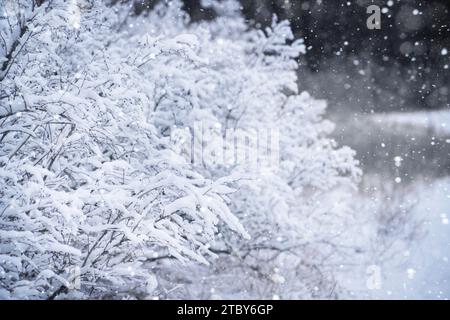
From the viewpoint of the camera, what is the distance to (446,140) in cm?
2388

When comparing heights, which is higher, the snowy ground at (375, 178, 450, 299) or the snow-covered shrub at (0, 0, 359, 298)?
the snow-covered shrub at (0, 0, 359, 298)

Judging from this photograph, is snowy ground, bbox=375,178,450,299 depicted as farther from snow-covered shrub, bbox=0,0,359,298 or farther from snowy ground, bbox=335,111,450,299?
snow-covered shrub, bbox=0,0,359,298

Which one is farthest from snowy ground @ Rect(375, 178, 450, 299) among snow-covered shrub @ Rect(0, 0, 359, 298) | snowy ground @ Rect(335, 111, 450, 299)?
snow-covered shrub @ Rect(0, 0, 359, 298)

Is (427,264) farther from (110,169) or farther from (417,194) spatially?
(110,169)

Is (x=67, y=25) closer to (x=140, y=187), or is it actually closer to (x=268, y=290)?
(x=140, y=187)

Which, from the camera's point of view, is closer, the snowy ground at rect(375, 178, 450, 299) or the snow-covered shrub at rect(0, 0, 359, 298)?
the snow-covered shrub at rect(0, 0, 359, 298)

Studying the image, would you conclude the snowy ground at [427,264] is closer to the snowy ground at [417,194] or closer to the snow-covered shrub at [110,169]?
the snowy ground at [417,194]

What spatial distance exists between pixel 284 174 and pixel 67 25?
539 centimetres

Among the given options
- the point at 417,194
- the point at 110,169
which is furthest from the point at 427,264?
the point at 110,169

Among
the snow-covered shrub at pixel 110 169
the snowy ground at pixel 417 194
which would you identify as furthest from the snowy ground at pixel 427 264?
the snow-covered shrub at pixel 110 169

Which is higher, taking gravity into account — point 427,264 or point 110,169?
point 110,169

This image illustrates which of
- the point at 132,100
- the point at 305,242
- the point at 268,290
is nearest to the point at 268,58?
the point at 305,242

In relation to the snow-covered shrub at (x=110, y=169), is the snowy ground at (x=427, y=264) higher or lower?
lower
